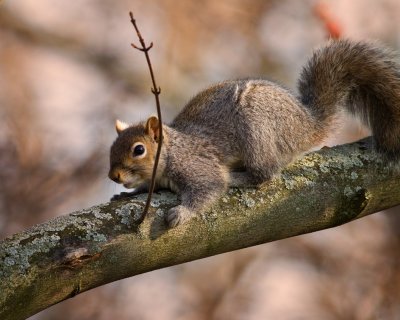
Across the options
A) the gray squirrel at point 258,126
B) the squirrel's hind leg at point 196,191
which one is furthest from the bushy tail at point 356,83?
the squirrel's hind leg at point 196,191

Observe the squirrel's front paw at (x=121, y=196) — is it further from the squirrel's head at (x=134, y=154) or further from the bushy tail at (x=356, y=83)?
the bushy tail at (x=356, y=83)

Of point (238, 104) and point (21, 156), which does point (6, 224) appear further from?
point (238, 104)

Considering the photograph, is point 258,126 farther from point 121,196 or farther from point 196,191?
point 121,196

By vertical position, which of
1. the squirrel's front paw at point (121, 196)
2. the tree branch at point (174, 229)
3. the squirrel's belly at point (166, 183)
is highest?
the squirrel's belly at point (166, 183)

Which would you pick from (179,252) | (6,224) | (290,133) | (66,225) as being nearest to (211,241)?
(179,252)

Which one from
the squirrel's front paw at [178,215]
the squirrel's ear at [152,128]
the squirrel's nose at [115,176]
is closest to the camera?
the squirrel's front paw at [178,215]

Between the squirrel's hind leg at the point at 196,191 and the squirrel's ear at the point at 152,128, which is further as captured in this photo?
the squirrel's ear at the point at 152,128

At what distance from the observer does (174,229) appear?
260 centimetres

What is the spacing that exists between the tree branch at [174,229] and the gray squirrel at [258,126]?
146mm

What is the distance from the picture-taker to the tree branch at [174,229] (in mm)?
2334

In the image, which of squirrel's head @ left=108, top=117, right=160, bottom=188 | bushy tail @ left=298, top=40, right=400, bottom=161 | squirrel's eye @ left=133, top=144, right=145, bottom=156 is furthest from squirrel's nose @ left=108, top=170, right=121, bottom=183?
bushy tail @ left=298, top=40, right=400, bottom=161

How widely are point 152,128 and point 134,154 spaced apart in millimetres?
144

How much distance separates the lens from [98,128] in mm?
5254

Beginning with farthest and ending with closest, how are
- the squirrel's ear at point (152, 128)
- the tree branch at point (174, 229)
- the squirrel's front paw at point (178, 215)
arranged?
the squirrel's ear at point (152, 128), the squirrel's front paw at point (178, 215), the tree branch at point (174, 229)
